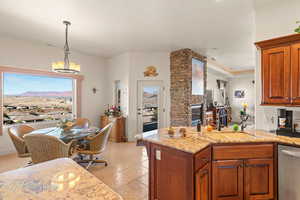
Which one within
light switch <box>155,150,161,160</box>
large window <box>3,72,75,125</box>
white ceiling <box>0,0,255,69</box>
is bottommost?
light switch <box>155,150,161,160</box>

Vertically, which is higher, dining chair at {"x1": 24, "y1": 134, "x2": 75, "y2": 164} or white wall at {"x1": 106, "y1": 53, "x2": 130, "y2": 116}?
white wall at {"x1": 106, "y1": 53, "x2": 130, "y2": 116}

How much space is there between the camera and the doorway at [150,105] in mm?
5344

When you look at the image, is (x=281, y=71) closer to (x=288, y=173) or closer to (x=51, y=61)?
(x=288, y=173)

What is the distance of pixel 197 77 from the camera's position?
5656 mm

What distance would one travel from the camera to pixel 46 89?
470cm

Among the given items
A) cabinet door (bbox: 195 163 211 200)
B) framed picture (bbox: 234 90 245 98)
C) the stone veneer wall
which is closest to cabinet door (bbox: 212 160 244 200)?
cabinet door (bbox: 195 163 211 200)

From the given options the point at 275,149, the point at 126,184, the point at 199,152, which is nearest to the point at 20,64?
the point at 126,184

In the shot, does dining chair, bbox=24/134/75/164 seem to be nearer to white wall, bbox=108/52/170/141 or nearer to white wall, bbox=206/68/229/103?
white wall, bbox=108/52/170/141

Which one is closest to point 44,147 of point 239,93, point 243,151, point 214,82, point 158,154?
point 158,154

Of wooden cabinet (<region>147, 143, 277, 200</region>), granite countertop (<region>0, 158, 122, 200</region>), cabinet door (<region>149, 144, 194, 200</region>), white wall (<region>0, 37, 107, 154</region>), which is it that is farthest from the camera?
white wall (<region>0, 37, 107, 154</region>)

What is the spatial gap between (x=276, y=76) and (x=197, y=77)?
137 inches

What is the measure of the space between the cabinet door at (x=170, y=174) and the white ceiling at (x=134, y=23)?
95.9 inches

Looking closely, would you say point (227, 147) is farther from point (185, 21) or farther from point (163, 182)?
point (185, 21)

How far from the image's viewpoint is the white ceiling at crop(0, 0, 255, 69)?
2691mm
